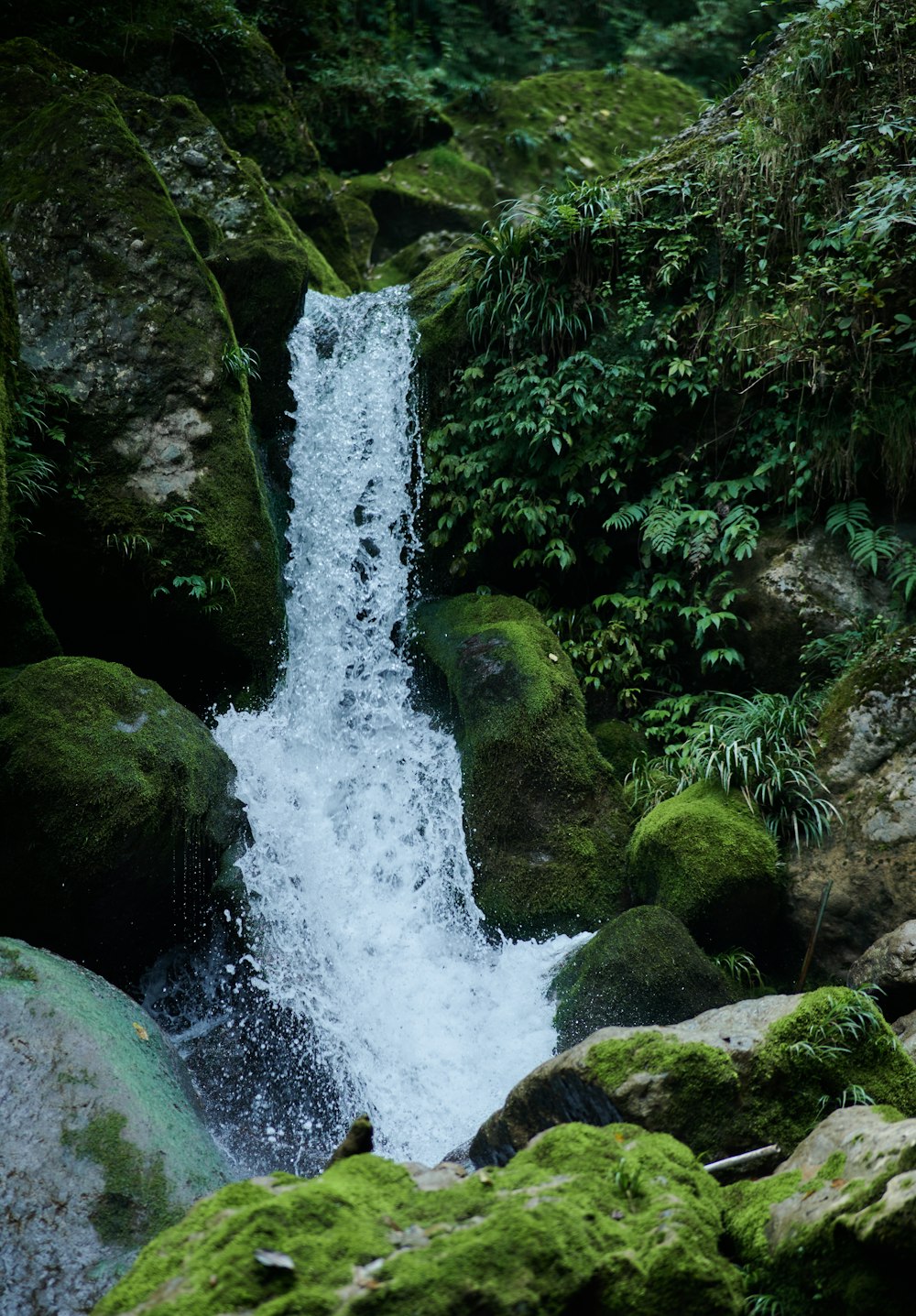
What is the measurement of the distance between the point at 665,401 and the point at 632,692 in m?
2.60

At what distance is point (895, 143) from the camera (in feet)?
24.6

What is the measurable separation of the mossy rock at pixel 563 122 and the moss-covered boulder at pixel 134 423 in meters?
8.11

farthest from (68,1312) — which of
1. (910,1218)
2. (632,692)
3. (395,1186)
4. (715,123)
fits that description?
(715,123)

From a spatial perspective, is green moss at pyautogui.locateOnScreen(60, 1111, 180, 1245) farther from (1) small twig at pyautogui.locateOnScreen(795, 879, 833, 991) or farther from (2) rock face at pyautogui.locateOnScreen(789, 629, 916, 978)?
(2) rock face at pyautogui.locateOnScreen(789, 629, 916, 978)

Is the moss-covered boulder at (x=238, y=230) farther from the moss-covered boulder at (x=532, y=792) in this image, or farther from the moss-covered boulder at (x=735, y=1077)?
the moss-covered boulder at (x=735, y=1077)

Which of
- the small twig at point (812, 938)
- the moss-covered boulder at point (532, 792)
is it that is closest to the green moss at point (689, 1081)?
the small twig at point (812, 938)

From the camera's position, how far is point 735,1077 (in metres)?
3.53

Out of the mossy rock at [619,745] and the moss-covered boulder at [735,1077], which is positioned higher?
the mossy rock at [619,745]

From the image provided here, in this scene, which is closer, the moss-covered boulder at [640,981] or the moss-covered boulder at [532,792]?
the moss-covered boulder at [640,981]

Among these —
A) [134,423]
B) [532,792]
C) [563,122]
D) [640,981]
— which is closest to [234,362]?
[134,423]

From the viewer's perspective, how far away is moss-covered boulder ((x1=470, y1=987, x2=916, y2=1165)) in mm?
3467

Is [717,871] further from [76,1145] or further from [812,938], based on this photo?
[76,1145]

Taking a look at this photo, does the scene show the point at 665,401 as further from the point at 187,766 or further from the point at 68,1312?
the point at 68,1312

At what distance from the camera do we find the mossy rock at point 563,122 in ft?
47.8
